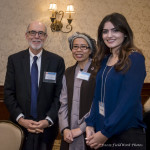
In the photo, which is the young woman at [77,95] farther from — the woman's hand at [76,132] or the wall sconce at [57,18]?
the wall sconce at [57,18]

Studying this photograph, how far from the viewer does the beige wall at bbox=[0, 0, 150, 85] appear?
3389 mm

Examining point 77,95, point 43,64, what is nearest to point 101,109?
point 77,95

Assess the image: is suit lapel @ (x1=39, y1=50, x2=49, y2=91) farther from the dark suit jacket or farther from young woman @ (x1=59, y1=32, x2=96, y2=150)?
young woman @ (x1=59, y1=32, x2=96, y2=150)

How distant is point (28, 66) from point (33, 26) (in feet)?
1.49

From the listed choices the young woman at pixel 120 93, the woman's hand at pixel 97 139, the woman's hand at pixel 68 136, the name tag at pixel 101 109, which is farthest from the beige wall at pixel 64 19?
the woman's hand at pixel 97 139

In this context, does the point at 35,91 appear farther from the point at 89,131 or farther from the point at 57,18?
the point at 57,18

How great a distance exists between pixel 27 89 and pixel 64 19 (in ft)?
6.00

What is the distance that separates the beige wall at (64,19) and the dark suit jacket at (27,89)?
136cm

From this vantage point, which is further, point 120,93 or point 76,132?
point 76,132

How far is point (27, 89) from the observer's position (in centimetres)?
206

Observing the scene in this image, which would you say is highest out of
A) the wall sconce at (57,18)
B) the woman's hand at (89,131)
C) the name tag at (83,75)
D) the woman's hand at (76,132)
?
the wall sconce at (57,18)

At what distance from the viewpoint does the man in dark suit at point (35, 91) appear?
2061 millimetres

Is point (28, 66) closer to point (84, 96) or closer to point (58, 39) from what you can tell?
point (84, 96)

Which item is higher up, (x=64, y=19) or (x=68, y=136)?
(x=64, y=19)
